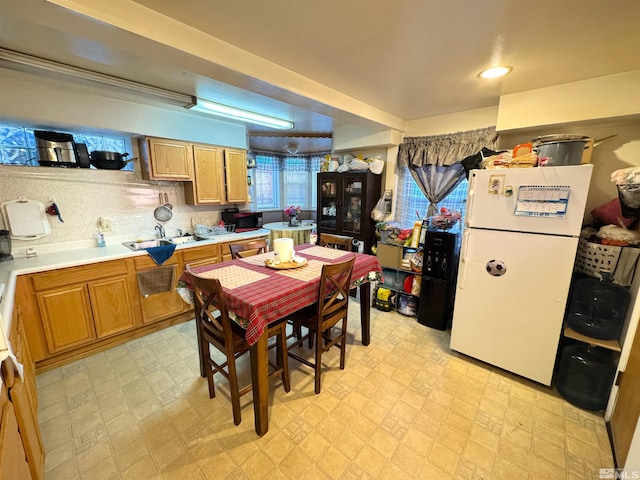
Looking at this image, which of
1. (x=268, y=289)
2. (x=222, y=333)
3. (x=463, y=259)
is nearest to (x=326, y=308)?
(x=268, y=289)

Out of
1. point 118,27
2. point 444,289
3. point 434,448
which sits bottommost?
point 434,448

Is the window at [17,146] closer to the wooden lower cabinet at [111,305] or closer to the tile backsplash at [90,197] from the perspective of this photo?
the tile backsplash at [90,197]

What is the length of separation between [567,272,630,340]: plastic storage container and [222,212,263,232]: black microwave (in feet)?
11.3

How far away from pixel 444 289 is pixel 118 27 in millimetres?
3032

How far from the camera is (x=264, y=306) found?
1.41m

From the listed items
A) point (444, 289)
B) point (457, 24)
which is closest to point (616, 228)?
point (444, 289)

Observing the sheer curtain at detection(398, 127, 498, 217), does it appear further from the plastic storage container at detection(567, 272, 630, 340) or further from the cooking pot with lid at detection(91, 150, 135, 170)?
the cooking pot with lid at detection(91, 150, 135, 170)

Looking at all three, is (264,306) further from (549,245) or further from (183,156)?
(183,156)

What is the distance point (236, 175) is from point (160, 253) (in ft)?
4.76

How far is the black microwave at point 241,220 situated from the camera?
3.63 m

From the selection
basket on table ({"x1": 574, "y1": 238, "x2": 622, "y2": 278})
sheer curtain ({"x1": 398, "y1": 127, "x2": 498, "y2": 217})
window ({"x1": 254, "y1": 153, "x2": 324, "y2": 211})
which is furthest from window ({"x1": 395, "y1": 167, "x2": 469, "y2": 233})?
window ({"x1": 254, "y1": 153, "x2": 324, "y2": 211})

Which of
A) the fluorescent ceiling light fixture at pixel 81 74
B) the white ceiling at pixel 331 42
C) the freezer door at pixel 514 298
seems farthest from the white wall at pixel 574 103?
the fluorescent ceiling light fixture at pixel 81 74

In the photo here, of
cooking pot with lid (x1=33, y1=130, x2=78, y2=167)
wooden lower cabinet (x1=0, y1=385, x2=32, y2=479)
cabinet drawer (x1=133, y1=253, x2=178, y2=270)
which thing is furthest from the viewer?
cabinet drawer (x1=133, y1=253, x2=178, y2=270)

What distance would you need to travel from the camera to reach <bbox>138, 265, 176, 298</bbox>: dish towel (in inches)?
99.0
